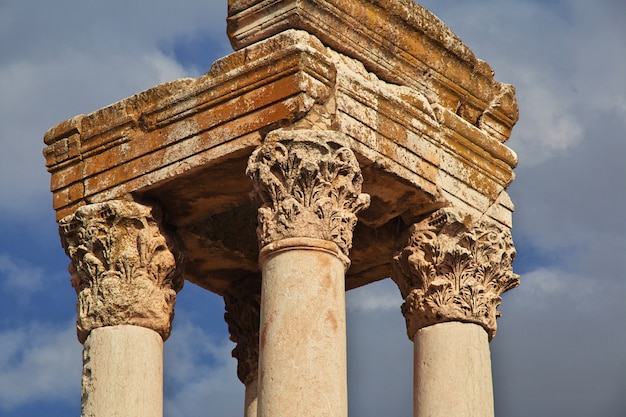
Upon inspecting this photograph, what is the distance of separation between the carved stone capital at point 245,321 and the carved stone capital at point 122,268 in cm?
328

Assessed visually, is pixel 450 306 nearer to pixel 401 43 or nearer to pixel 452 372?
pixel 452 372

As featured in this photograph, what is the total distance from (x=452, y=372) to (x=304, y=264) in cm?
349

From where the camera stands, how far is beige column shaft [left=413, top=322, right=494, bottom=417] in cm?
2891

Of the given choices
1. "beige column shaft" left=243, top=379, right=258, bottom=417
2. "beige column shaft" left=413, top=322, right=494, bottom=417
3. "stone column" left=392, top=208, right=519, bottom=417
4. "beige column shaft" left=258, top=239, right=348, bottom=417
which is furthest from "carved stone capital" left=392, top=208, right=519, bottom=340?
"beige column shaft" left=243, top=379, right=258, bottom=417

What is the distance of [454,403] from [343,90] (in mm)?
4715

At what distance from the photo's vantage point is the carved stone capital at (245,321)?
107 feet

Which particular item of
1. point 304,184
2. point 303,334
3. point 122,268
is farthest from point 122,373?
point 304,184

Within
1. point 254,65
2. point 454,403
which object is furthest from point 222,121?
point 454,403

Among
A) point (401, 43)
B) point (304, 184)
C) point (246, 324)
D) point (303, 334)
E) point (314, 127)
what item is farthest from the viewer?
point (246, 324)

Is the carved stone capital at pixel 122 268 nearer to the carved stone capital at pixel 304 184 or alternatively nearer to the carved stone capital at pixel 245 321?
the carved stone capital at pixel 304 184

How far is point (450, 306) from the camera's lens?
1158 inches

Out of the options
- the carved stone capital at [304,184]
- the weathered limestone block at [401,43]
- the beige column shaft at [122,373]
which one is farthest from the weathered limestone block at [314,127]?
the beige column shaft at [122,373]

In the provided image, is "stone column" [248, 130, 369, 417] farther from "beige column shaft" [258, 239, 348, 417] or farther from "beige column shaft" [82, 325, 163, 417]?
"beige column shaft" [82, 325, 163, 417]

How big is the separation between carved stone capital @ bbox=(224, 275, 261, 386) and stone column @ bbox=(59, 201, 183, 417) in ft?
10.7
